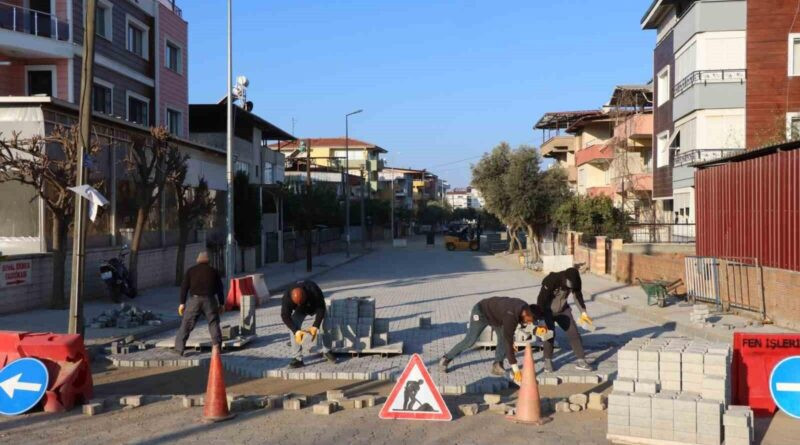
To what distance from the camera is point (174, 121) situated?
→ 3612 cm

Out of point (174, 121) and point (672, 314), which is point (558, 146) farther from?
point (672, 314)

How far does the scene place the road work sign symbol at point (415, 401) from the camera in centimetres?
844

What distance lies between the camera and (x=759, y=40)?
29.4 metres

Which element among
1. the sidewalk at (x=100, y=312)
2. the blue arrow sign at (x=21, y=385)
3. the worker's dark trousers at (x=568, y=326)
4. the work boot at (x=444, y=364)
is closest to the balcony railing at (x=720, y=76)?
the sidewalk at (x=100, y=312)

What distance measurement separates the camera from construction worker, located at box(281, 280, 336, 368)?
37.4 ft

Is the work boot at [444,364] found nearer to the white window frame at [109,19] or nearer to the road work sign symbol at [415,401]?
the road work sign symbol at [415,401]

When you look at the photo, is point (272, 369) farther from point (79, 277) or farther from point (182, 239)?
Answer: point (182, 239)

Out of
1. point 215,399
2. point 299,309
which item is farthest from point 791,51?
point 215,399

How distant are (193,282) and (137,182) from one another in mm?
11605

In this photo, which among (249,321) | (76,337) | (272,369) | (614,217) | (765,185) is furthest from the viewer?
(614,217)

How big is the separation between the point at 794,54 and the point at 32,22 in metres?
25.3

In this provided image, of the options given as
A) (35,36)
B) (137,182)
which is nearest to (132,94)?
(35,36)

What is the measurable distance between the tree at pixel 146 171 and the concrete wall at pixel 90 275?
96 cm

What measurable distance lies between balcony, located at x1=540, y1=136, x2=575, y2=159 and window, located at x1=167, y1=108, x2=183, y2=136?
38339mm
